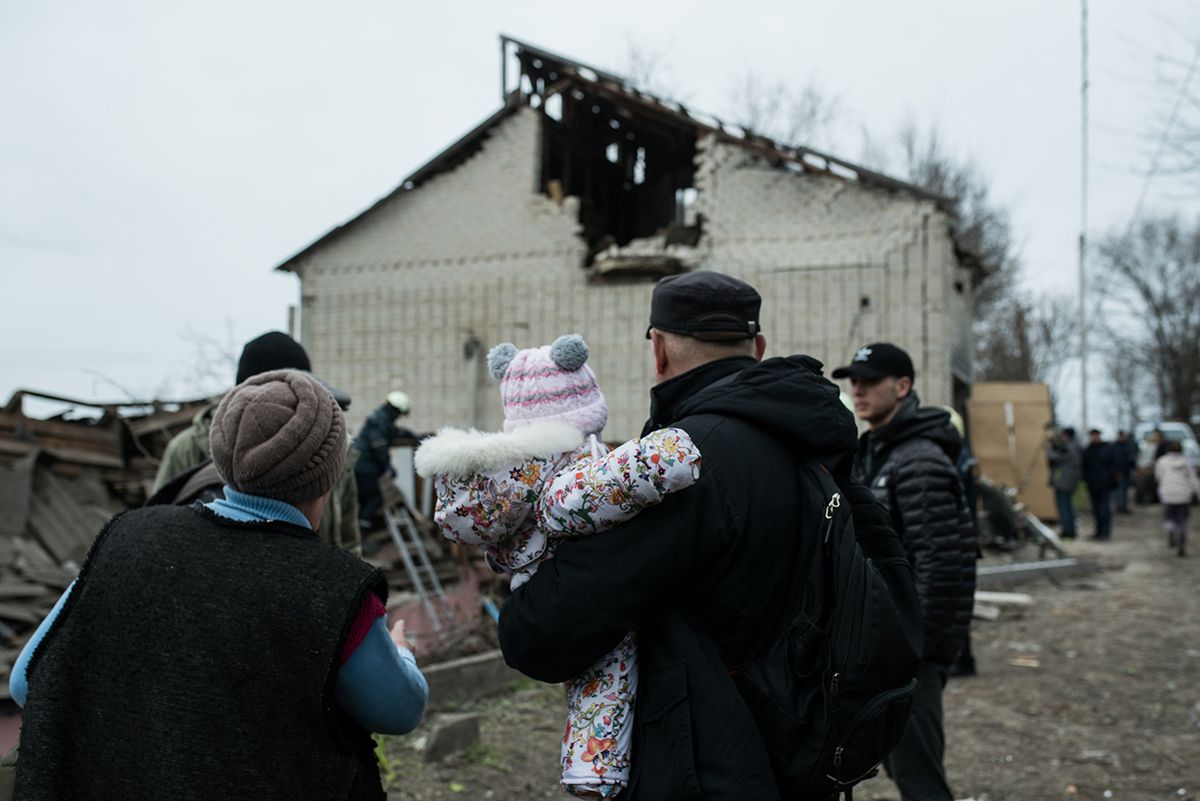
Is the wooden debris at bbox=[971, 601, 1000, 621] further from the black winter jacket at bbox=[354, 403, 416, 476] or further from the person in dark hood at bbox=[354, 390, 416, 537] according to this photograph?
the black winter jacket at bbox=[354, 403, 416, 476]

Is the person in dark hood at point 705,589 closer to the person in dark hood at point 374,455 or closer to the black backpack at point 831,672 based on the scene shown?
the black backpack at point 831,672

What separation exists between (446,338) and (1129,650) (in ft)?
38.0

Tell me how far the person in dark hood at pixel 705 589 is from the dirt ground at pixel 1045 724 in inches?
131

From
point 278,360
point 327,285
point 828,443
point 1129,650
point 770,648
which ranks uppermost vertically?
point 327,285

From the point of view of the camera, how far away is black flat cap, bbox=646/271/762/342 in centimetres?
195

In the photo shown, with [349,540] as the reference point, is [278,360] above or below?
above

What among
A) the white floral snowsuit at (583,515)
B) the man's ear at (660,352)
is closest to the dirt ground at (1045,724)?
the white floral snowsuit at (583,515)

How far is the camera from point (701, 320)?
194cm

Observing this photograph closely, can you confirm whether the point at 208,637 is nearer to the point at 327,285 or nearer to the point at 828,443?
the point at 828,443

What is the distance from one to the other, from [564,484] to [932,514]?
211 centimetres

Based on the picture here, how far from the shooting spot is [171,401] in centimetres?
1046

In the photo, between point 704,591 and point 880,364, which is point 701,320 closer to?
point 704,591

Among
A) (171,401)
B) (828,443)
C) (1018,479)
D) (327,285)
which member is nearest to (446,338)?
(327,285)

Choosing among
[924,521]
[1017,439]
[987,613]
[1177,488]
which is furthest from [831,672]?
[1017,439]
